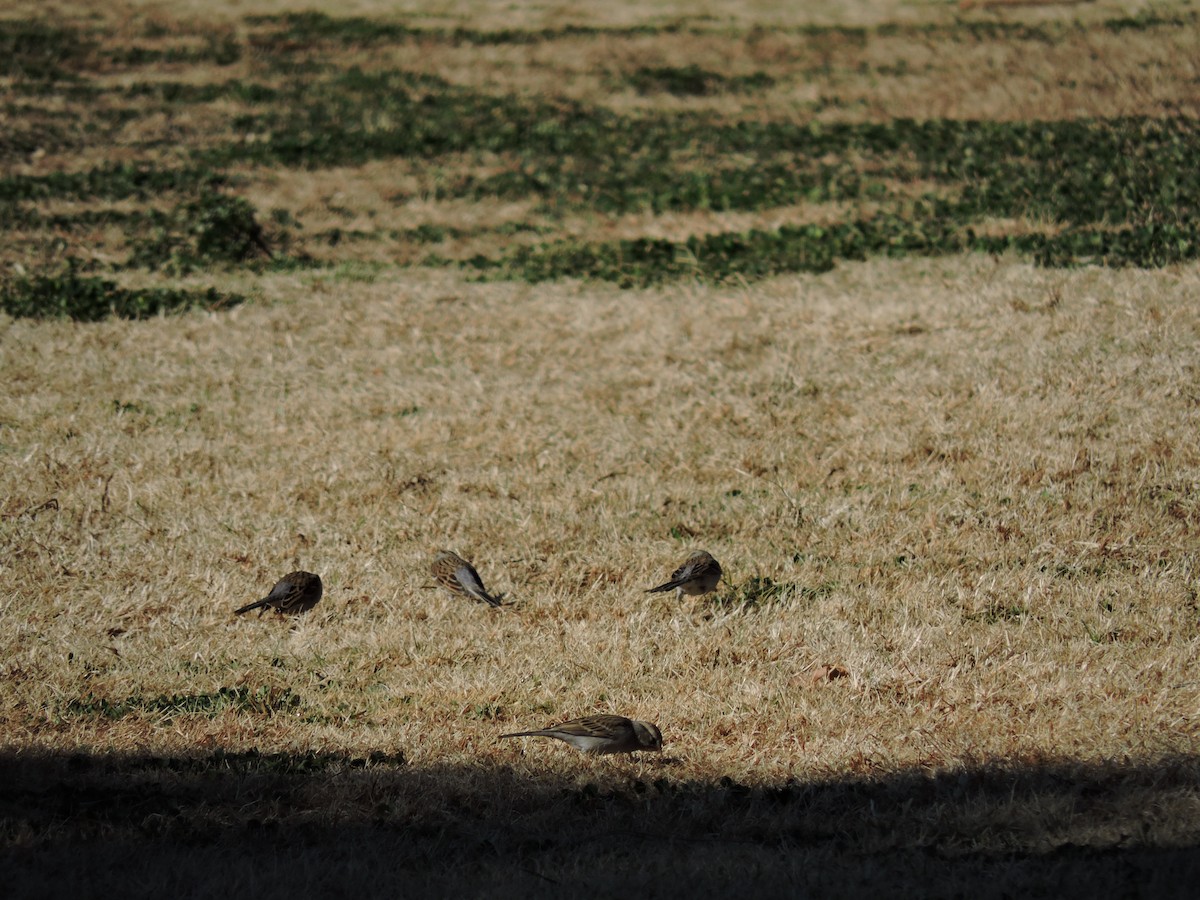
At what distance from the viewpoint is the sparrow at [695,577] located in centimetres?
739

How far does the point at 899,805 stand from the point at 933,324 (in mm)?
7349

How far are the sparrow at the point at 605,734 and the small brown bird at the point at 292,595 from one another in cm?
199

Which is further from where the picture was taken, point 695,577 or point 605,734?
point 695,577

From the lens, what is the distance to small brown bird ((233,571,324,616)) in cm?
729

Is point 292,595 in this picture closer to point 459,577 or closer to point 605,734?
point 459,577

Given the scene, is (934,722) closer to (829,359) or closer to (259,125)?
(829,359)

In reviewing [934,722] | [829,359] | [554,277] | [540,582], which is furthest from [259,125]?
[934,722]

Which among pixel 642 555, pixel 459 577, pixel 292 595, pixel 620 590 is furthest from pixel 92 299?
pixel 620 590

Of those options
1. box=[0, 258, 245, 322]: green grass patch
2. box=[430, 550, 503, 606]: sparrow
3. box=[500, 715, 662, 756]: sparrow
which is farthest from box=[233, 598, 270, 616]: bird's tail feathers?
box=[0, 258, 245, 322]: green grass patch

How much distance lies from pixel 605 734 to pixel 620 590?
2050 mm

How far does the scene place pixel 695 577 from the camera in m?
7.39

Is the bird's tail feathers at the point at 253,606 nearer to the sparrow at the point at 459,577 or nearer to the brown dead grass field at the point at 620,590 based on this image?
the brown dead grass field at the point at 620,590

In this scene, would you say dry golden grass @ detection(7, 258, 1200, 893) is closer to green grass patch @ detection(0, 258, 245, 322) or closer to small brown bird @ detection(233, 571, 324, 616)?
small brown bird @ detection(233, 571, 324, 616)

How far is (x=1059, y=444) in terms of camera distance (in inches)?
363
